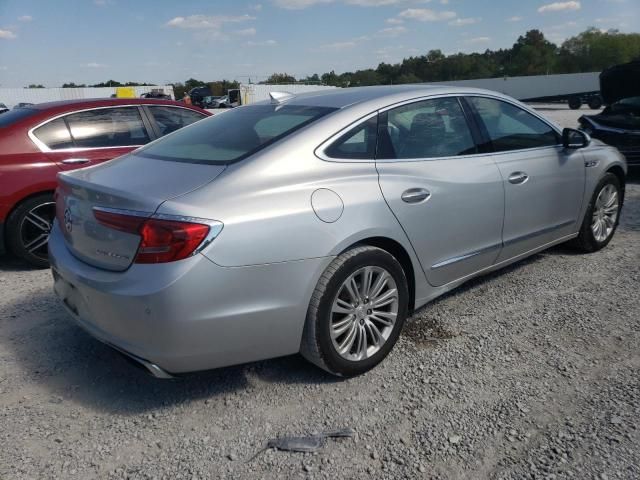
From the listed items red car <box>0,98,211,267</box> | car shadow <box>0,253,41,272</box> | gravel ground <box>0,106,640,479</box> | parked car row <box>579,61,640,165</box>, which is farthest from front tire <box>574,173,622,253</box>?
car shadow <box>0,253,41,272</box>

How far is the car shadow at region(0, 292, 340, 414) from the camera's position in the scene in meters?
2.81

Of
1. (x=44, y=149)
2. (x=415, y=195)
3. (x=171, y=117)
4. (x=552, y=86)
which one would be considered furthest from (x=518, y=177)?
(x=552, y=86)

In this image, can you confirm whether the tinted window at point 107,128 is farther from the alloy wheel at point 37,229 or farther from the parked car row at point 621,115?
the parked car row at point 621,115

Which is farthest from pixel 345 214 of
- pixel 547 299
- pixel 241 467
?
pixel 547 299

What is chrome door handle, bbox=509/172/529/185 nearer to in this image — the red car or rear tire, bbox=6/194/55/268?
the red car

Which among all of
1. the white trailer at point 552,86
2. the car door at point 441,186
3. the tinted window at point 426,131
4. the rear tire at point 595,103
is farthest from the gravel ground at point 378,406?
the white trailer at point 552,86

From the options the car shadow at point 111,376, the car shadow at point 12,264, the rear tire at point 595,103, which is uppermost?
the car shadow at point 111,376

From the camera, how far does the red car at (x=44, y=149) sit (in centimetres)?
471

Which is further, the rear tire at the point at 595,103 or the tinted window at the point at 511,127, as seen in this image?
the rear tire at the point at 595,103

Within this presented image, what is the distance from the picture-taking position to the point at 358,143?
2.98m

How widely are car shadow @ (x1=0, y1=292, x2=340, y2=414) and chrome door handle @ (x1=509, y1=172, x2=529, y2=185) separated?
190 cm

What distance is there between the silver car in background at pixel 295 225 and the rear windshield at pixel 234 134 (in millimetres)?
16

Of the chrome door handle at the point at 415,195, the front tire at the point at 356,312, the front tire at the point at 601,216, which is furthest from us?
the front tire at the point at 601,216

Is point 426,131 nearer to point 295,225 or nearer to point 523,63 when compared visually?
point 295,225
